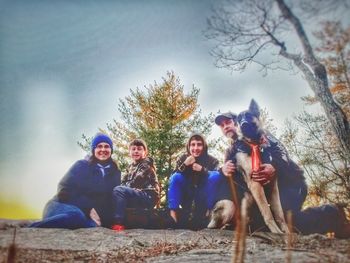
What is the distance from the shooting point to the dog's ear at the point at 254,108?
6977 mm

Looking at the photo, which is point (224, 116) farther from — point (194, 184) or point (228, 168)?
point (194, 184)

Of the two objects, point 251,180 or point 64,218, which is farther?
point 251,180

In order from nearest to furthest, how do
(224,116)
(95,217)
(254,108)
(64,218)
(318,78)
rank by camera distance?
(318,78) < (64,218) < (95,217) < (254,108) < (224,116)

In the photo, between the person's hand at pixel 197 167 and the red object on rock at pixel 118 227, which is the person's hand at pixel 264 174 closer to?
the person's hand at pixel 197 167

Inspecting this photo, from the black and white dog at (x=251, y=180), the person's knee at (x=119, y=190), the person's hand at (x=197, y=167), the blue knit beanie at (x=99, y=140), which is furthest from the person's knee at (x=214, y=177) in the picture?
the blue knit beanie at (x=99, y=140)

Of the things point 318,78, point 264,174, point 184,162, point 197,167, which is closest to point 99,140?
point 184,162

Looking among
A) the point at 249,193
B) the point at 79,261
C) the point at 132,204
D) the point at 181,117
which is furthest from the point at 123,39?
the point at 79,261

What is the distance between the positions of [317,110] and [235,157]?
1856 mm

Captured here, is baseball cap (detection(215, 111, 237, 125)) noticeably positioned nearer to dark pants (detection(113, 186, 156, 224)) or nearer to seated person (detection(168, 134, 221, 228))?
seated person (detection(168, 134, 221, 228))

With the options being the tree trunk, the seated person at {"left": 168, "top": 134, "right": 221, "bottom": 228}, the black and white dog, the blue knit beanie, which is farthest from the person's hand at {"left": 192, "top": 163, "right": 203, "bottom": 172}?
the tree trunk

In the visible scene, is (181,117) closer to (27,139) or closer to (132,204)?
(132,204)

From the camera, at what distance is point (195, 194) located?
680 cm

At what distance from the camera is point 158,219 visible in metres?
6.71

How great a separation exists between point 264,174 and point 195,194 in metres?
1.33
